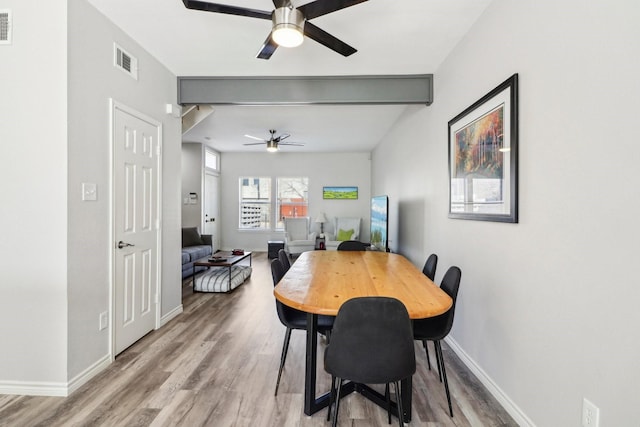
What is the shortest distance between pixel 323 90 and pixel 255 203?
5.40 meters

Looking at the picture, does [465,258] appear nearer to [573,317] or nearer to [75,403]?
[573,317]

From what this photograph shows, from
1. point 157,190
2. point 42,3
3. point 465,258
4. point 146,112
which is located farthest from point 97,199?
point 465,258

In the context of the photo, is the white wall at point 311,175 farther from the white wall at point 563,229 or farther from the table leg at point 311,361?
the table leg at point 311,361

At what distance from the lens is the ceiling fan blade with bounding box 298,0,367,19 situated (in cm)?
172

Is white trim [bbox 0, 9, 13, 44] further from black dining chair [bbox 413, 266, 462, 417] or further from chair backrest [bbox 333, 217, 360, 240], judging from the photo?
chair backrest [bbox 333, 217, 360, 240]

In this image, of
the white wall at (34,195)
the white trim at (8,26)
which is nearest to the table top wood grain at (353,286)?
the white wall at (34,195)

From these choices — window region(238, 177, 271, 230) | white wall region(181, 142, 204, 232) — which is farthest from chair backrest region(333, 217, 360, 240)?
white wall region(181, 142, 204, 232)

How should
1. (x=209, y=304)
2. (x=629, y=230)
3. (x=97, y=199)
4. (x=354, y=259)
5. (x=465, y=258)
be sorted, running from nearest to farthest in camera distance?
(x=629, y=230)
(x=97, y=199)
(x=465, y=258)
(x=354, y=259)
(x=209, y=304)

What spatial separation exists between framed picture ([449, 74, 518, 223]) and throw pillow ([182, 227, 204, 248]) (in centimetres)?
497

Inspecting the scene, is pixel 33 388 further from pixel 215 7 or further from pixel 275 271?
pixel 215 7

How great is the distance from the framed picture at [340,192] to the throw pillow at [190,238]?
3.43m

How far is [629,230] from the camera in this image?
1.11m

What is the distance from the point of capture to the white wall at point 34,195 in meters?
1.98

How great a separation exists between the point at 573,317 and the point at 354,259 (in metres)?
1.65
